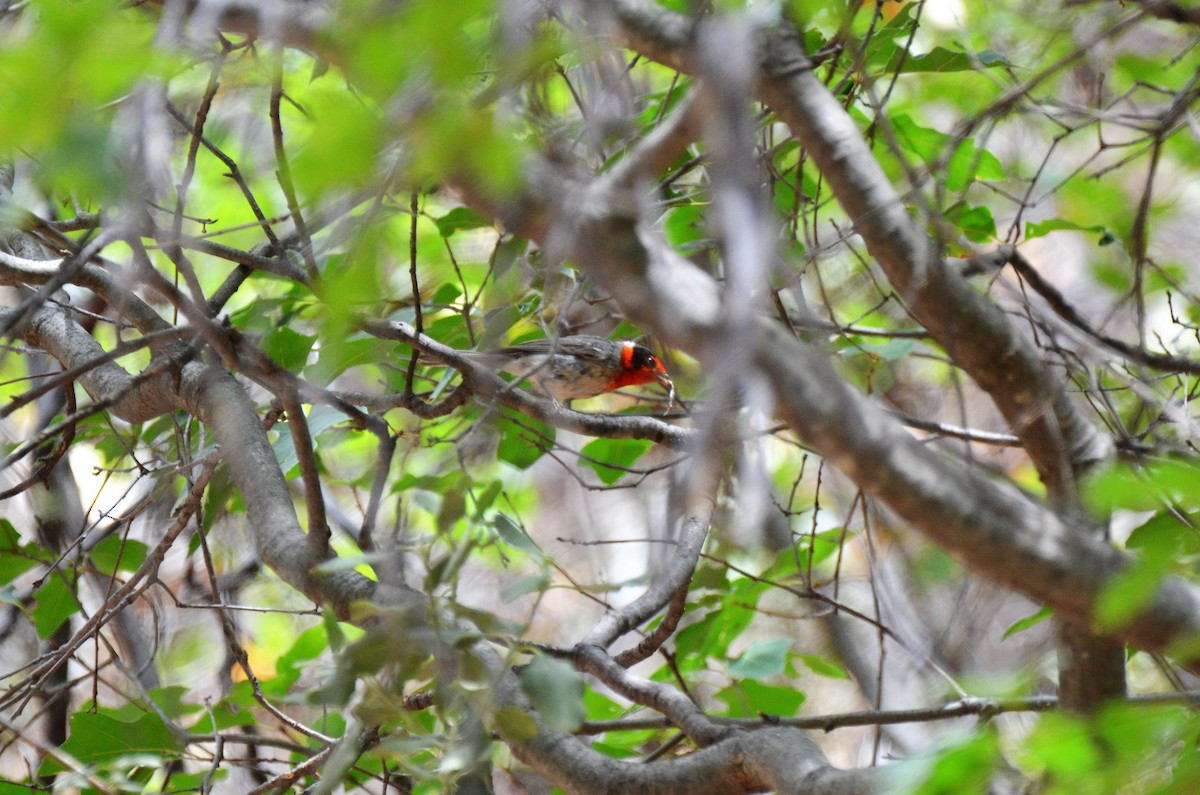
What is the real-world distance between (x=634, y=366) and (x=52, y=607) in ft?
9.68

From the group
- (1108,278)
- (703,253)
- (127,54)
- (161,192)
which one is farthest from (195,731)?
(1108,278)

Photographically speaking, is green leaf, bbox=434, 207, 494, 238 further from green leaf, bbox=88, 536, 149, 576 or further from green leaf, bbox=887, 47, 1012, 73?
green leaf, bbox=88, 536, 149, 576

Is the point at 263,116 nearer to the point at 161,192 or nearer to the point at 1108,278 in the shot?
the point at 161,192

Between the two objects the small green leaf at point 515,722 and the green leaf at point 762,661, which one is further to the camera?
the green leaf at point 762,661

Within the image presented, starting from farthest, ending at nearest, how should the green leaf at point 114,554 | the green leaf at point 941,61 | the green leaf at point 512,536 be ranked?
the green leaf at point 114,554 < the green leaf at point 941,61 < the green leaf at point 512,536

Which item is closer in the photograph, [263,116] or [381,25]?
[381,25]

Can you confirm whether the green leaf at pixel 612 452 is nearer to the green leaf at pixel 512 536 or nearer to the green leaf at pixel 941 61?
the green leaf at pixel 512 536

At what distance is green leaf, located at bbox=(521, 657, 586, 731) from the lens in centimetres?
157

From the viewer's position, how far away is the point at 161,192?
A: 2115 millimetres

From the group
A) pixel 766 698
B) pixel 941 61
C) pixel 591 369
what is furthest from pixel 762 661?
pixel 591 369

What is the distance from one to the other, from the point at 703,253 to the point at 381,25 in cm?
236

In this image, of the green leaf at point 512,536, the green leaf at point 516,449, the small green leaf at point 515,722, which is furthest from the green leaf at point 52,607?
the small green leaf at point 515,722

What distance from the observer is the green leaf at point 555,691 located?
1570 millimetres

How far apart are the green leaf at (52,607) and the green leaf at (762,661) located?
196 centimetres
